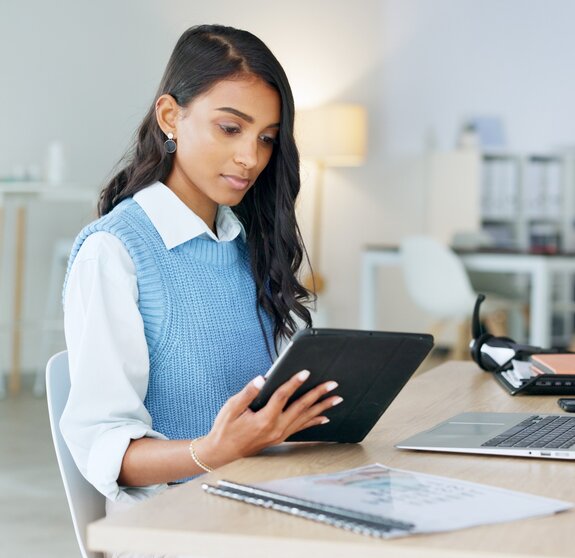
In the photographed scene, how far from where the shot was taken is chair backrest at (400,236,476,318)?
5.58m

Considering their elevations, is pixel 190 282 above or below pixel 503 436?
above

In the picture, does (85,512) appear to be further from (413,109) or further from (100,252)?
(413,109)

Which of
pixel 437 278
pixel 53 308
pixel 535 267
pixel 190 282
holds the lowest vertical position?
pixel 53 308

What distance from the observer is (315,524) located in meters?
0.86

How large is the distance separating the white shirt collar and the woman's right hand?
1.23 feet

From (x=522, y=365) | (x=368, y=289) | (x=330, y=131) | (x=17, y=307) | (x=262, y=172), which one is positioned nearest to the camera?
(x=262, y=172)

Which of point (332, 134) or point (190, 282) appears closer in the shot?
point (190, 282)

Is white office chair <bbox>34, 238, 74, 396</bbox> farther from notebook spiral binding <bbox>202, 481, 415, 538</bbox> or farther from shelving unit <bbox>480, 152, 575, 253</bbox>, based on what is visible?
notebook spiral binding <bbox>202, 481, 415, 538</bbox>

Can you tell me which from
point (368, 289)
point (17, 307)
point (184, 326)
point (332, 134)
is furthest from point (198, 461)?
point (332, 134)

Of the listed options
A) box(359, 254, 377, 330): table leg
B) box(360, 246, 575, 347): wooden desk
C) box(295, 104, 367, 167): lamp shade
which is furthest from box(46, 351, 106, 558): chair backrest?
box(295, 104, 367, 167): lamp shade

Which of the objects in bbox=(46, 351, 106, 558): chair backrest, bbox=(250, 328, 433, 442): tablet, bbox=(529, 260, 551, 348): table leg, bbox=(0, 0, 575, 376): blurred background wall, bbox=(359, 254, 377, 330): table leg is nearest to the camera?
bbox=(250, 328, 433, 442): tablet

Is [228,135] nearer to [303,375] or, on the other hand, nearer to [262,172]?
[262,172]

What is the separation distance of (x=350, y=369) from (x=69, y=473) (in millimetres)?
391

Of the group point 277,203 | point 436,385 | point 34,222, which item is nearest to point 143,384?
point 277,203
